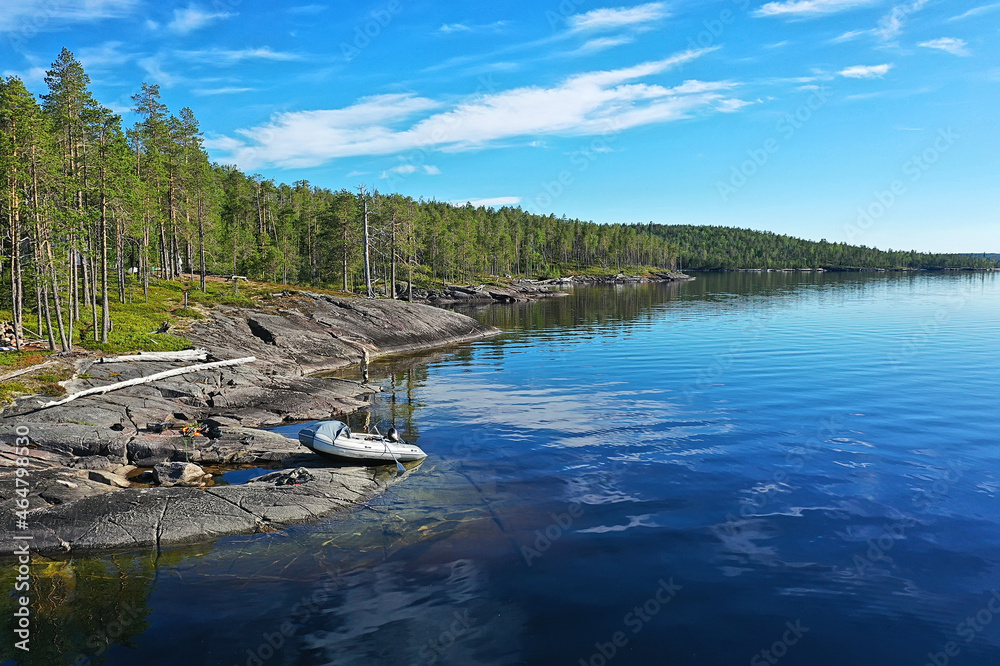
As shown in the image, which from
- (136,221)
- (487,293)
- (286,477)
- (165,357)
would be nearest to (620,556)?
(286,477)

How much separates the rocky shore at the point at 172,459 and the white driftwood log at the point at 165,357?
1.57 feet

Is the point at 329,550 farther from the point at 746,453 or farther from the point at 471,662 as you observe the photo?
the point at 746,453

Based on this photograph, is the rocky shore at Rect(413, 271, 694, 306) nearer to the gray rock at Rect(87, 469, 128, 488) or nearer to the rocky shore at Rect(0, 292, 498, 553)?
the rocky shore at Rect(0, 292, 498, 553)

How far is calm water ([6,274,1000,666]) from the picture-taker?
45.4 feet

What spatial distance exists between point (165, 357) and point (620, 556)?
33651mm

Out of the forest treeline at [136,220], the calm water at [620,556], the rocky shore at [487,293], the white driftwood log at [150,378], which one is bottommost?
the calm water at [620,556]

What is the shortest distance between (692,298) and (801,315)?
A: 3663cm

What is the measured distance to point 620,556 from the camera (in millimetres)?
17766

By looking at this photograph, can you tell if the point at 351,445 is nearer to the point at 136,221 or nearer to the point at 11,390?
the point at 11,390

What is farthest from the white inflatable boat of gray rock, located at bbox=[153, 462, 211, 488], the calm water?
gray rock, located at bbox=[153, 462, 211, 488]

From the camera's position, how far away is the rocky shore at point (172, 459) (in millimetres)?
18734

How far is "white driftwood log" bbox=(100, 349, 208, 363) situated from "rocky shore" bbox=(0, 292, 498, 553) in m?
0.48

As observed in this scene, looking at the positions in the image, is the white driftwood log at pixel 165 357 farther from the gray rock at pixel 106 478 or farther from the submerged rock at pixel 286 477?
the submerged rock at pixel 286 477

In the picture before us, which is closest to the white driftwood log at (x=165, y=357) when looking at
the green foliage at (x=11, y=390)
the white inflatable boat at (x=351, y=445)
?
the green foliage at (x=11, y=390)
